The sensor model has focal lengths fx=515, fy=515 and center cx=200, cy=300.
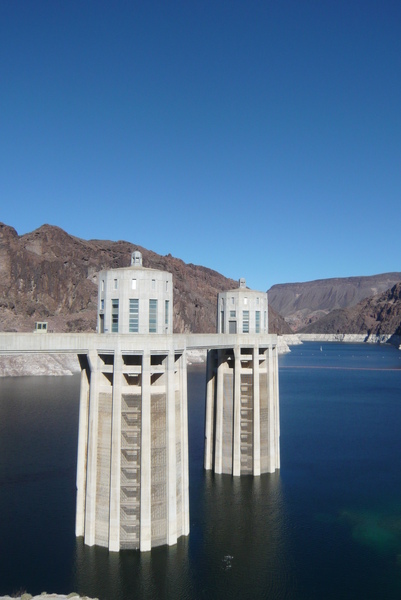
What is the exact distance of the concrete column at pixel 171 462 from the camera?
103 ft

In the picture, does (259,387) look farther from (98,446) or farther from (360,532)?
(98,446)

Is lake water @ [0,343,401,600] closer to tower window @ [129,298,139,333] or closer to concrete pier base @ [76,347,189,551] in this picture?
concrete pier base @ [76,347,189,551]

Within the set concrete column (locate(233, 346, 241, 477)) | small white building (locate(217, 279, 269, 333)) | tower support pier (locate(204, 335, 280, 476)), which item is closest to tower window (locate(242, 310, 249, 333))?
small white building (locate(217, 279, 269, 333))

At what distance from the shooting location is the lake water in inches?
1149

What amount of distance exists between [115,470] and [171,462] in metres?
3.43

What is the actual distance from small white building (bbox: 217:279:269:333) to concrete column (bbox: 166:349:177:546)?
1629 cm

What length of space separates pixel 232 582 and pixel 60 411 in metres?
55.2

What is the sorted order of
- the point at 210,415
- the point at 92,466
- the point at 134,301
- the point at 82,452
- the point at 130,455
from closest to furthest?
the point at 92,466 → the point at 130,455 → the point at 134,301 → the point at 82,452 → the point at 210,415

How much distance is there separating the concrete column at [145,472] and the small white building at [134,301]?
360 centimetres

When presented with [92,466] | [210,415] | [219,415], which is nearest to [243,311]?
[219,415]

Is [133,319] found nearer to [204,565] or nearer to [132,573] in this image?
[132,573]

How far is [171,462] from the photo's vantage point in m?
31.5

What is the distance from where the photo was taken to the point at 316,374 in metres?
170

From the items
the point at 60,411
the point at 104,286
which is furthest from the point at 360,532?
the point at 60,411
